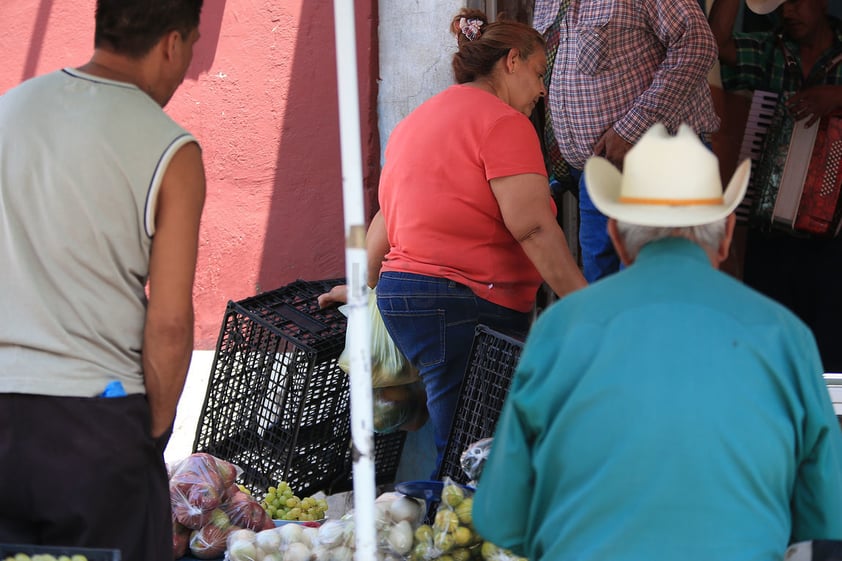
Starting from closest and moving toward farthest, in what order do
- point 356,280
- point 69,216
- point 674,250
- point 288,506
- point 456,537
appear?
point 674,250 → point 356,280 → point 69,216 → point 456,537 → point 288,506

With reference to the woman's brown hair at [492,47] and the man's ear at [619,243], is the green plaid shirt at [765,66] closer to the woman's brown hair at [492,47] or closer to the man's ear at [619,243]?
the woman's brown hair at [492,47]

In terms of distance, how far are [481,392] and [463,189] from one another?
65 centimetres

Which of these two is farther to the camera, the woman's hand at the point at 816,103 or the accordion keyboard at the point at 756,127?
the accordion keyboard at the point at 756,127

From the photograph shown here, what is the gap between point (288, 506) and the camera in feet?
12.6

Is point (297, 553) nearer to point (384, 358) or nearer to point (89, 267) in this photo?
point (384, 358)

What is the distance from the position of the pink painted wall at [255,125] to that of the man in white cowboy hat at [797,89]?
71.7 inches

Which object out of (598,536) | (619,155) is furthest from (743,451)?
(619,155)

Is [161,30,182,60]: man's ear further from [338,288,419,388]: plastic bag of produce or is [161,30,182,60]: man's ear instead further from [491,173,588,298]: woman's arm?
[338,288,419,388]: plastic bag of produce

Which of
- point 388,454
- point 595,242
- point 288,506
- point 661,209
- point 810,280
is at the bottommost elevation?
point 388,454

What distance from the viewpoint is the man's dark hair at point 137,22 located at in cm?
244

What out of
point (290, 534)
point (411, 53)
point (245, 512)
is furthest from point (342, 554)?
point (411, 53)

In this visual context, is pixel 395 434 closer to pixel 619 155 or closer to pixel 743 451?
pixel 619 155

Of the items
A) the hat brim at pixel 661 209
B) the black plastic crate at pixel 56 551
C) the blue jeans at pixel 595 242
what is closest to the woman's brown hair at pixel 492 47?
the blue jeans at pixel 595 242

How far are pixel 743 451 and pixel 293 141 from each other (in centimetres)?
376
